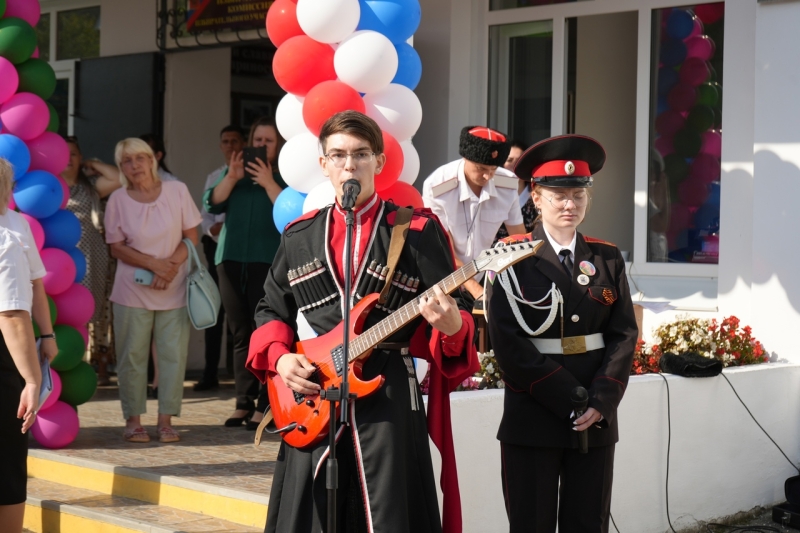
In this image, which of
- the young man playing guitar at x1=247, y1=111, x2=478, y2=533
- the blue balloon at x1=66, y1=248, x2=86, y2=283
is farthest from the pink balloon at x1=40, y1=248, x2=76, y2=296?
the young man playing guitar at x1=247, y1=111, x2=478, y2=533

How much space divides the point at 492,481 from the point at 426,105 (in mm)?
3948

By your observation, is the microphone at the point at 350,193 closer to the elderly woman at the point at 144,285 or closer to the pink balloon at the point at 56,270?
the pink balloon at the point at 56,270

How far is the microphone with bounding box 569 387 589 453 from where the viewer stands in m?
3.79

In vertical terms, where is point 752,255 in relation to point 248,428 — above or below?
above

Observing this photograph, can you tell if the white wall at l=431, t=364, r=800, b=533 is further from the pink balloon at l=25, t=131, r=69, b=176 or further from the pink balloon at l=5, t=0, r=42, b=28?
the pink balloon at l=5, t=0, r=42, b=28

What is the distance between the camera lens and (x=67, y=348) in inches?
247

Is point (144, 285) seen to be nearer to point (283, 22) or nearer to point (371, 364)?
point (283, 22)

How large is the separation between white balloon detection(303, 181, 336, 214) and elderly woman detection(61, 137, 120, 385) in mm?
3761

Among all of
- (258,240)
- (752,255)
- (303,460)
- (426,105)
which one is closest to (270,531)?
(303,460)

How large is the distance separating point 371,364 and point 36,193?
136 inches

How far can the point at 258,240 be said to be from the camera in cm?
694

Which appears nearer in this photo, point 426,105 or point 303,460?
point 303,460

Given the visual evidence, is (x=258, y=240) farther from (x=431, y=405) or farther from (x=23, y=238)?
(x=431, y=405)

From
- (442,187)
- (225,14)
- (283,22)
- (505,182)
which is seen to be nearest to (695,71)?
(505,182)
